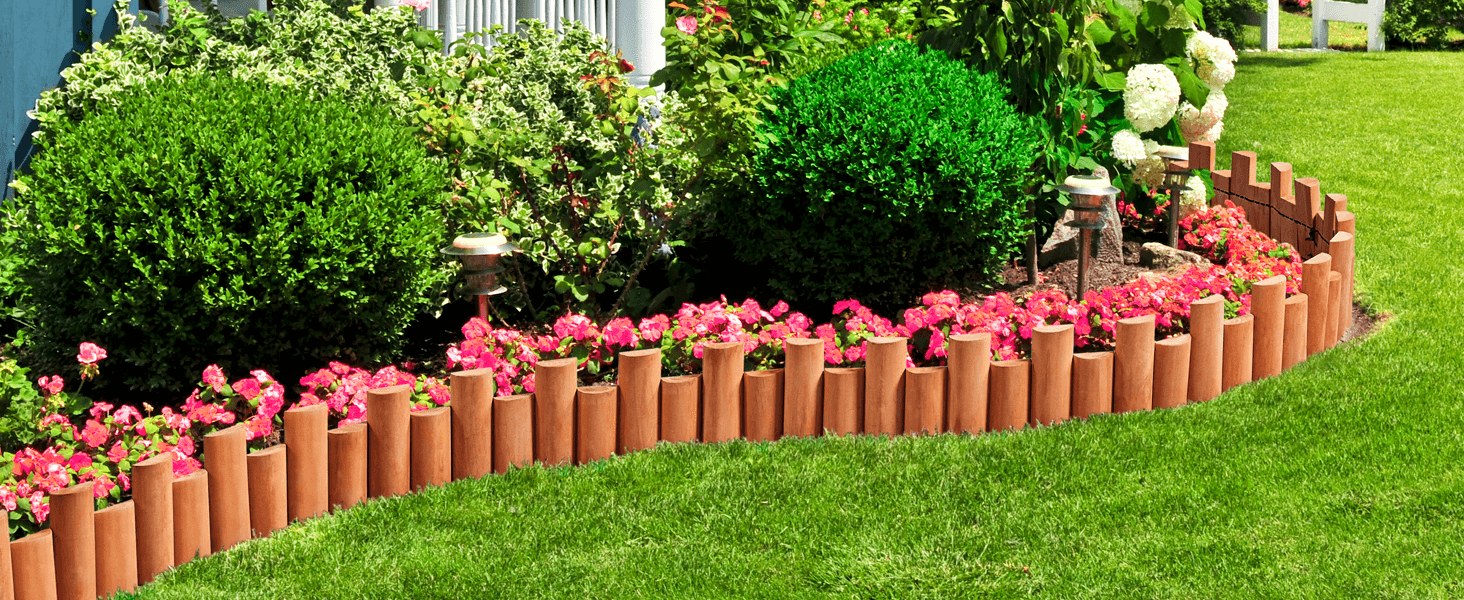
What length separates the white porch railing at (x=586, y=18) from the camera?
6.90 metres

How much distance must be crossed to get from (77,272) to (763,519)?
7.75 ft

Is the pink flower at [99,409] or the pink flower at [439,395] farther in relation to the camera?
the pink flower at [439,395]

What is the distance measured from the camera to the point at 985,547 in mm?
3758

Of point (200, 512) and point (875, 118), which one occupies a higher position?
point (875, 118)

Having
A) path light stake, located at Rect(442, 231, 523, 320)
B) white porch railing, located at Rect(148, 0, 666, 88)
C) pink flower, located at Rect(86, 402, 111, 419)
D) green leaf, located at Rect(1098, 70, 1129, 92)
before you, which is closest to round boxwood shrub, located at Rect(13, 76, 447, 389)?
path light stake, located at Rect(442, 231, 523, 320)

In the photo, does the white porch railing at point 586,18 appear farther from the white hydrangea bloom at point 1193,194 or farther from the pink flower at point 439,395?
→ the pink flower at point 439,395

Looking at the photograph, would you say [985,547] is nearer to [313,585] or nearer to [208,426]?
[313,585]

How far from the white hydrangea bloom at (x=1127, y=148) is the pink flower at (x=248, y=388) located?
12.8 ft

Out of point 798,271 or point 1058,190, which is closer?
point 798,271

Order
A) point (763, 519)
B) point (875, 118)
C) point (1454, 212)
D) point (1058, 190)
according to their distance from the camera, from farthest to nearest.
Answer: point (1454, 212) < point (1058, 190) < point (875, 118) < point (763, 519)

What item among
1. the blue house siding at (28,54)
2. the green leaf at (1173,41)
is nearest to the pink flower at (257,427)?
the blue house siding at (28,54)

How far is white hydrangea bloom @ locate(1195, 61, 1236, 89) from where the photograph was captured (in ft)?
22.2

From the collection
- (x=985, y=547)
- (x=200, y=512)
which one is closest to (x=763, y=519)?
(x=985, y=547)

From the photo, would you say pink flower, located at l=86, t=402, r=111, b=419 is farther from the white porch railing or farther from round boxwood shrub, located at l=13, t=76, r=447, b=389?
the white porch railing
